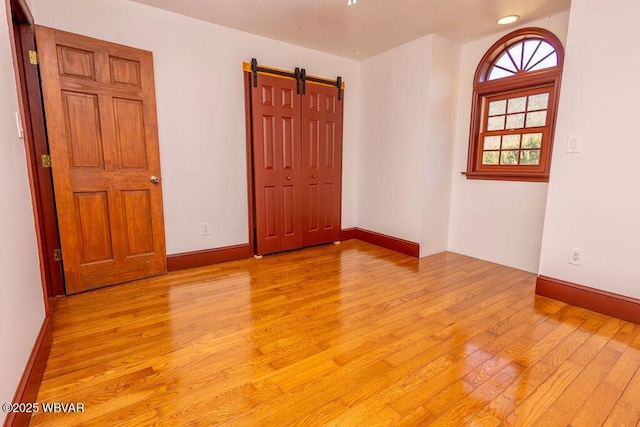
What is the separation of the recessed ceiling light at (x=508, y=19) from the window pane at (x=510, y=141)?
3.57 feet

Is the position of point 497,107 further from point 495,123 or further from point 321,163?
point 321,163

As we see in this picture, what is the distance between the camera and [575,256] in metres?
2.46

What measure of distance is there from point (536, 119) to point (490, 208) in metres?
1.00

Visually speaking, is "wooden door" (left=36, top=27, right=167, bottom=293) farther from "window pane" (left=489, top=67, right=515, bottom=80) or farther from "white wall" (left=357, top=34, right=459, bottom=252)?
"window pane" (left=489, top=67, right=515, bottom=80)

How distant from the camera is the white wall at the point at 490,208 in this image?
3119mm

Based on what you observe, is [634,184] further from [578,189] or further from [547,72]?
[547,72]

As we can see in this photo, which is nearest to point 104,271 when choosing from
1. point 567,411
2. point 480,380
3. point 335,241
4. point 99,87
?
point 99,87

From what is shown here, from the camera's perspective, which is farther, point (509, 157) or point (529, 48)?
point (509, 157)

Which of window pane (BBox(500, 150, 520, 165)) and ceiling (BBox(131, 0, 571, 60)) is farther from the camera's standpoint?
window pane (BBox(500, 150, 520, 165))

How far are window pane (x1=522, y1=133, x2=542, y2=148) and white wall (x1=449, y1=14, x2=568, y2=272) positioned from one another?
382 mm

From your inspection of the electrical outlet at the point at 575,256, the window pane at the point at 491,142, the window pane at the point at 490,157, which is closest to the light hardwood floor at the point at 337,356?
the electrical outlet at the point at 575,256

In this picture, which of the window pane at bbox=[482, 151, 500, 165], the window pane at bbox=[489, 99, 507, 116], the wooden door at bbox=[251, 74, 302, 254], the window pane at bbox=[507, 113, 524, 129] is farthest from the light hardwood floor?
the window pane at bbox=[489, 99, 507, 116]

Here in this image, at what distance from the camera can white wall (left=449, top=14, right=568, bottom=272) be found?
10.2ft

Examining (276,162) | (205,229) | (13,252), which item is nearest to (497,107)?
(276,162)
